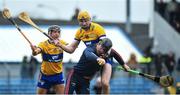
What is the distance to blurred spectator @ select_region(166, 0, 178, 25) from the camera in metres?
28.0

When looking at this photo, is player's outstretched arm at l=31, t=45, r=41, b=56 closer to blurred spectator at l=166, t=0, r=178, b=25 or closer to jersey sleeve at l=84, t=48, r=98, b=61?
jersey sleeve at l=84, t=48, r=98, b=61

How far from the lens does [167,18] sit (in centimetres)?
2880

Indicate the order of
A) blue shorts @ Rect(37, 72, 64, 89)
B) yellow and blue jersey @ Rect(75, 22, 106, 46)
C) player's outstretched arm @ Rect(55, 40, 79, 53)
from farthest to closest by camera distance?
blue shorts @ Rect(37, 72, 64, 89) → yellow and blue jersey @ Rect(75, 22, 106, 46) → player's outstretched arm @ Rect(55, 40, 79, 53)

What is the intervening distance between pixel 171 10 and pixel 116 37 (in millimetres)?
2492

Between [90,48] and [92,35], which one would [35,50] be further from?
[90,48]

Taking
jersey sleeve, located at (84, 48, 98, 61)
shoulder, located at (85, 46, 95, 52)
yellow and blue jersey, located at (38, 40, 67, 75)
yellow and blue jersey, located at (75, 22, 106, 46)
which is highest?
yellow and blue jersey, located at (75, 22, 106, 46)

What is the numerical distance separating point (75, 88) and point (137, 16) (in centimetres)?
1585

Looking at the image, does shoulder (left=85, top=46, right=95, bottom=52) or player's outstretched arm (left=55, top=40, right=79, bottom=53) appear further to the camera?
player's outstretched arm (left=55, top=40, right=79, bottom=53)

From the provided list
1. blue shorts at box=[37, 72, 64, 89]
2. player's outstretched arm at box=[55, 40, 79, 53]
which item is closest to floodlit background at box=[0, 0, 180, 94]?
blue shorts at box=[37, 72, 64, 89]

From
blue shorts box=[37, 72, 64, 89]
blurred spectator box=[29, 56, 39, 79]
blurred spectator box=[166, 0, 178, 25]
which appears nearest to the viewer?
blue shorts box=[37, 72, 64, 89]

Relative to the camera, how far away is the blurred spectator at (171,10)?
2803cm

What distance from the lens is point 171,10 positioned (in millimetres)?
28203

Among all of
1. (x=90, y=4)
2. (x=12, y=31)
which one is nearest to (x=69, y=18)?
(x=90, y=4)

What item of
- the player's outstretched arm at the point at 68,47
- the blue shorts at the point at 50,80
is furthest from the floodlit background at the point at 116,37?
the player's outstretched arm at the point at 68,47
